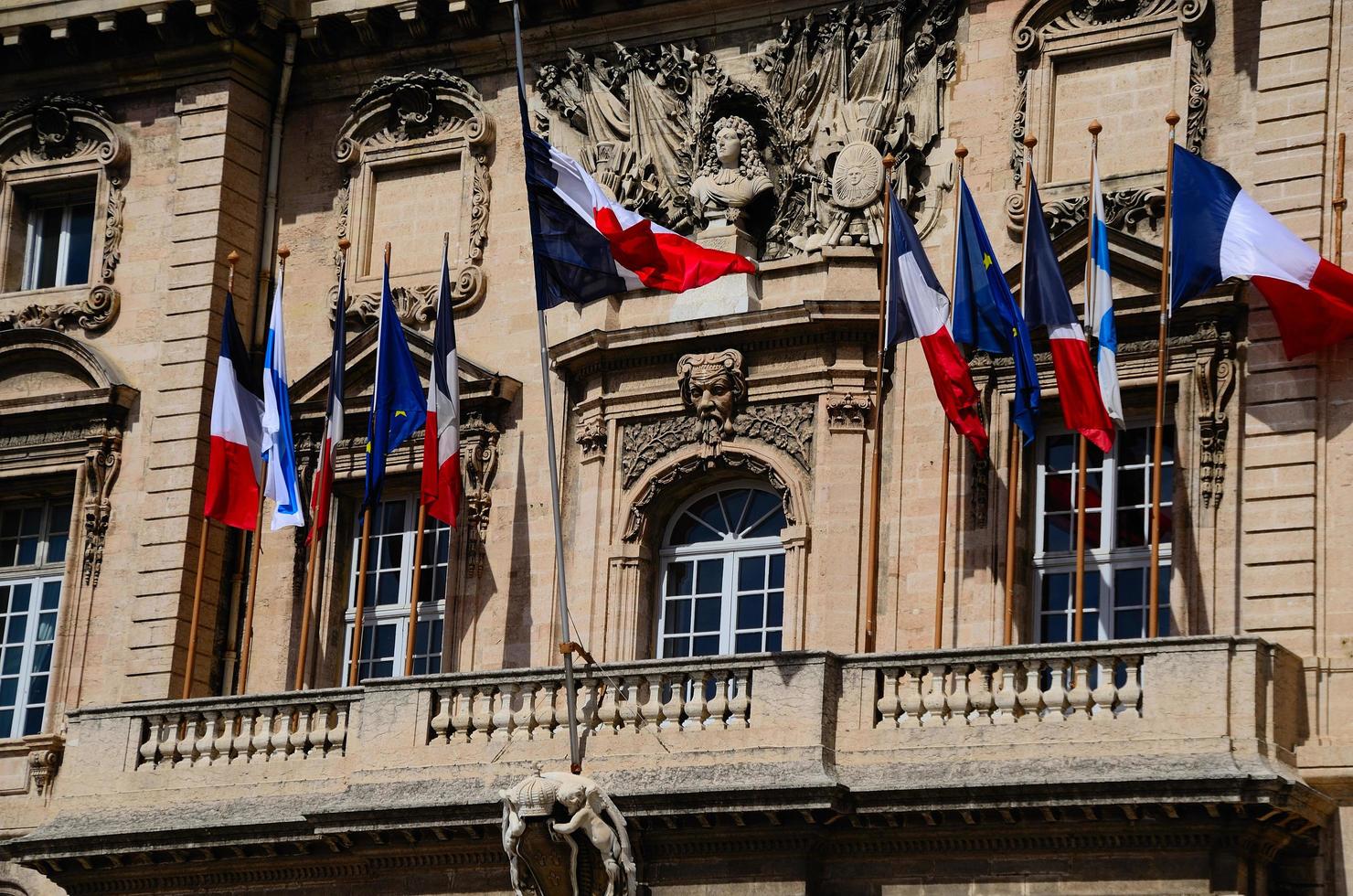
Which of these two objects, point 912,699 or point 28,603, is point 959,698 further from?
point 28,603

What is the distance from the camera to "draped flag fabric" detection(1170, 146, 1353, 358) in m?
22.7

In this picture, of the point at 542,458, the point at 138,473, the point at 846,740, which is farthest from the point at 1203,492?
the point at 138,473

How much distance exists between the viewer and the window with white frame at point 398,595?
26938 mm

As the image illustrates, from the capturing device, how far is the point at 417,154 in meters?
28.4

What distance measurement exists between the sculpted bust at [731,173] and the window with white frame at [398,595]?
3919 millimetres

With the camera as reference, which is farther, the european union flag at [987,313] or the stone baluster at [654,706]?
the european union flag at [987,313]

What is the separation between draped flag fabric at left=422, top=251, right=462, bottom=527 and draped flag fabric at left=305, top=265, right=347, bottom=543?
3.01 feet

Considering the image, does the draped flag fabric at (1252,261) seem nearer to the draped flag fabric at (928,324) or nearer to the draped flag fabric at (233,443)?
the draped flag fabric at (928,324)

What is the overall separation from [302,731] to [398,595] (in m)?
2.79

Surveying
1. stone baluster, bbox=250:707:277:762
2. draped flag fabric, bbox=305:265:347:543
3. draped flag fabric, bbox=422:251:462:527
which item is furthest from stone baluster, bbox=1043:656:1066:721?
draped flag fabric, bbox=305:265:347:543

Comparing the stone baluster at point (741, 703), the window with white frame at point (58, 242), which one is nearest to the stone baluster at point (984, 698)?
the stone baluster at point (741, 703)

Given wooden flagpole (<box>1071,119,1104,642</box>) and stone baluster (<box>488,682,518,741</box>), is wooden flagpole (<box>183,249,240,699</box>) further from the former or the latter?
wooden flagpole (<box>1071,119,1104,642</box>)

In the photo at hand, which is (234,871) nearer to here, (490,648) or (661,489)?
(490,648)

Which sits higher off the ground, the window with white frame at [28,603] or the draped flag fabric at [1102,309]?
the draped flag fabric at [1102,309]
